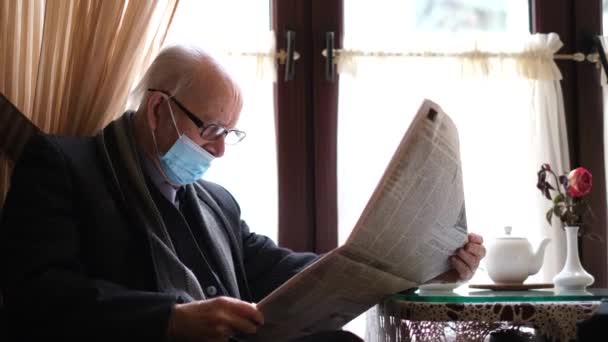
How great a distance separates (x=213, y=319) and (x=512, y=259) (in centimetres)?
75

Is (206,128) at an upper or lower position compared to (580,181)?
upper

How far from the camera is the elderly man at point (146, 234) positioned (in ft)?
4.18

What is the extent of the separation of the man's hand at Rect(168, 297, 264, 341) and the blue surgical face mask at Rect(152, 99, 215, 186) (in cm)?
38

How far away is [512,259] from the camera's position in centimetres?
173

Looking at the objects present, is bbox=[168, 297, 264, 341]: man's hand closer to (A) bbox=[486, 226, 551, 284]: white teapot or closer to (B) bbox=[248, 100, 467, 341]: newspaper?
(B) bbox=[248, 100, 467, 341]: newspaper

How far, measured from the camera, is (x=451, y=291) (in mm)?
1601

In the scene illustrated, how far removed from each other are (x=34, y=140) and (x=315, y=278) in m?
0.59

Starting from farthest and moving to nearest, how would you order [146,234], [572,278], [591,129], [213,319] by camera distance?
[591,129], [572,278], [146,234], [213,319]

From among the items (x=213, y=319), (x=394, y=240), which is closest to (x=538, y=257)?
(x=394, y=240)

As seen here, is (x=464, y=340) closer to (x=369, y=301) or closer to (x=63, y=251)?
(x=369, y=301)

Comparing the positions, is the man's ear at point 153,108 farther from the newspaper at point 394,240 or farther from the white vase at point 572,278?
the white vase at point 572,278

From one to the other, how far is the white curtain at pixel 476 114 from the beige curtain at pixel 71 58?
643mm

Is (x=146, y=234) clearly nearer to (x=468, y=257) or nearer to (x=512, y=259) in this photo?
(x=468, y=257)

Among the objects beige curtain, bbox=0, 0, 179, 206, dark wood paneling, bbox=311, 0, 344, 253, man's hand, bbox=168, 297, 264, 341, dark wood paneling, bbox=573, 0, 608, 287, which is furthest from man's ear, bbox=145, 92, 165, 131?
dark wood paneling, bbox=573, 0, 608, 287
